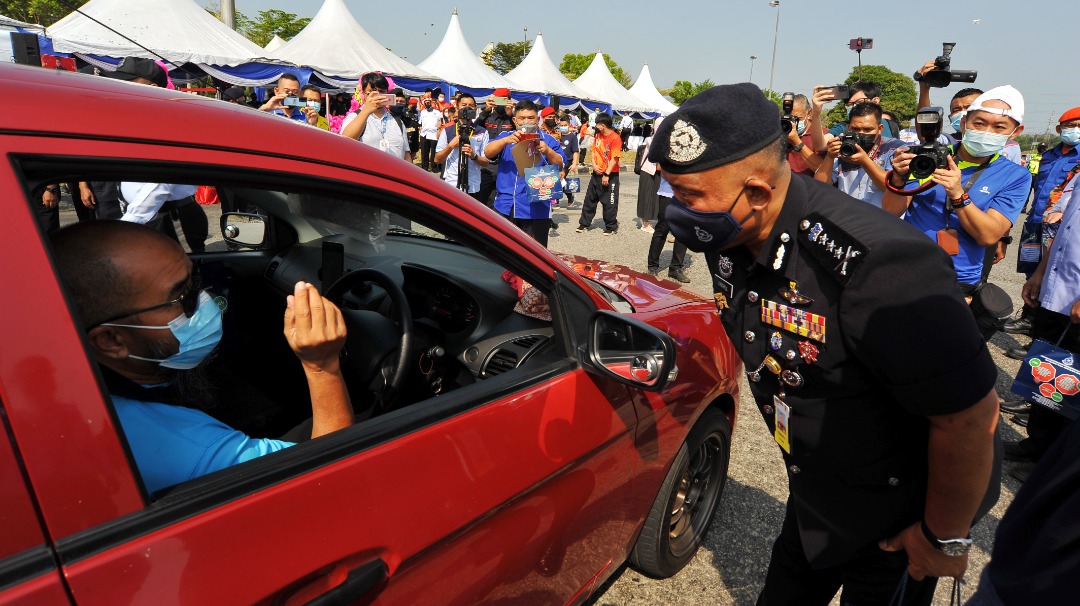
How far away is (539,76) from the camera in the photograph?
26.2 m

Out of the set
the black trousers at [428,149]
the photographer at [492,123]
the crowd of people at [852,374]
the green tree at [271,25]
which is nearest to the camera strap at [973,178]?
the crowd of people at [852,374]

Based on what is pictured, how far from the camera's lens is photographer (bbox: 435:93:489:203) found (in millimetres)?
7004

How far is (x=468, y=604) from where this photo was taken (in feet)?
4.22

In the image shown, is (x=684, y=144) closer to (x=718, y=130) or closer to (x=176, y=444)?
(x=718, y=130)

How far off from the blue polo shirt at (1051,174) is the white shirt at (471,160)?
5.37 m

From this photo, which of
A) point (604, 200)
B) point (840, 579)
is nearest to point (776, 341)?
point (840, 579)

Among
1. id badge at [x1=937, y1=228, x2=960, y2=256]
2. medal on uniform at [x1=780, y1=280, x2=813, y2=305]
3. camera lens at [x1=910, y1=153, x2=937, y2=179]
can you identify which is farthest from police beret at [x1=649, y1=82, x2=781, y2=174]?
Result: id badge at [x1=937, y1=228, x2=960, y2=256]

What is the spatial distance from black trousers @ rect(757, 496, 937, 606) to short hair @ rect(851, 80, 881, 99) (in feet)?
16.2

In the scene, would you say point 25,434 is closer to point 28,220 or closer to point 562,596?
point 28,220

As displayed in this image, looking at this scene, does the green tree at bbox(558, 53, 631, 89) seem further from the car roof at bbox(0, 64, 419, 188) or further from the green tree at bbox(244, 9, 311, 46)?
the car roof at bbox(0, 64, 419, 188)

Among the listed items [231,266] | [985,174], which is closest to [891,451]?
[231,266]

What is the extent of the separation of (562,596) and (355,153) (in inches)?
52.7

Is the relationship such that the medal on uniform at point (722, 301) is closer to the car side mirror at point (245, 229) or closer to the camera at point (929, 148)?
the camera at point (929, 148)

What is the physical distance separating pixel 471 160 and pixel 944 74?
4.75 metres
